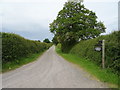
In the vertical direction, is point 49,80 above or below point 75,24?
below

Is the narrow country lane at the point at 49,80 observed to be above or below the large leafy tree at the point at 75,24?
below

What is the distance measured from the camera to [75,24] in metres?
18.4

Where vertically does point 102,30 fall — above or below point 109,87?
above

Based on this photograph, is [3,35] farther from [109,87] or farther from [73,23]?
[73,23]

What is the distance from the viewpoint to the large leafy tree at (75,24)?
58.9ft

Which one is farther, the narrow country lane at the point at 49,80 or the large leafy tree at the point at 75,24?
the large leafy tree at the point at 75,24

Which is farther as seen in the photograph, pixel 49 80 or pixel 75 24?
pixel 75 24

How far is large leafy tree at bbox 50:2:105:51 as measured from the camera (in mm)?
17938

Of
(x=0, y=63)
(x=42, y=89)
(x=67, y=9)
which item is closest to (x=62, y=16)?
(x=67, y=9)

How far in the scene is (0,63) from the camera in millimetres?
7234

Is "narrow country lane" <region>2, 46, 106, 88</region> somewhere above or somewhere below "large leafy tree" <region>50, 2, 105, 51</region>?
below

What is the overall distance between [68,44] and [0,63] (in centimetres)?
1504

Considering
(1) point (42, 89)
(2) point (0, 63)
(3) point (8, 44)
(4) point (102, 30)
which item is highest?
(4) point (102, 30)

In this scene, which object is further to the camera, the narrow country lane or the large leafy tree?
the large leafy tree
